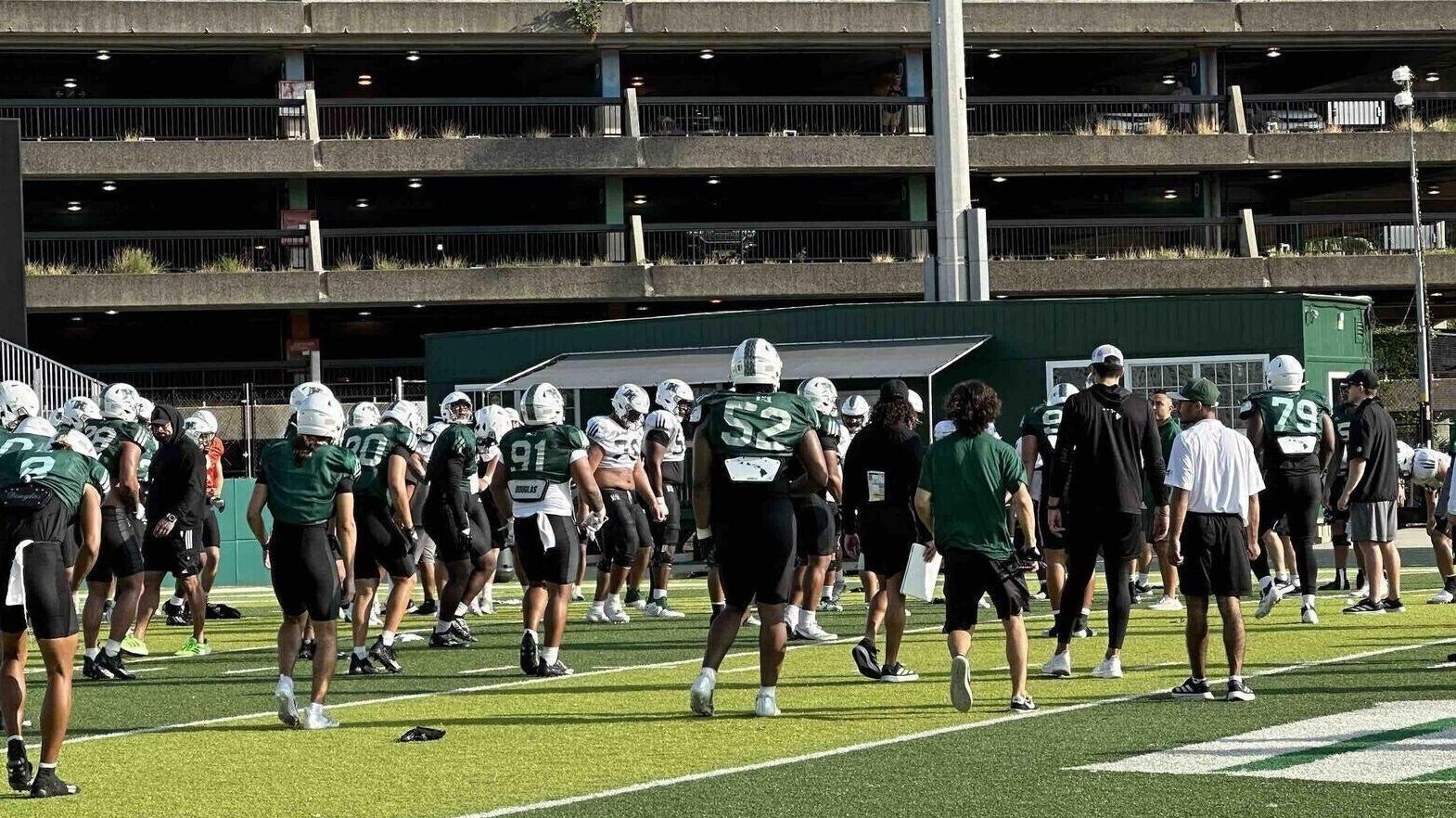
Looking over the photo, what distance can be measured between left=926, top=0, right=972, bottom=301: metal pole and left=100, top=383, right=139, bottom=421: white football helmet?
1904cm

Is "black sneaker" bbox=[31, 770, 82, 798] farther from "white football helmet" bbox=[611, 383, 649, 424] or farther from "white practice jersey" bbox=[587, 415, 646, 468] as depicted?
"white football helmet" bbox=[611, 383, 649, 424]

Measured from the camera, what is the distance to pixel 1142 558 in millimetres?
19000

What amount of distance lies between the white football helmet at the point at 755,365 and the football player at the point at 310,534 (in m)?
2.18

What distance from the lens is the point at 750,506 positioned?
36.0ft

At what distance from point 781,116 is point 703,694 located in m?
38.3

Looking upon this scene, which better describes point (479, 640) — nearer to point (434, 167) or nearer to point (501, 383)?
point (501, 383)

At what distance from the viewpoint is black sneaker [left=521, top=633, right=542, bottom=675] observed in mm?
13367

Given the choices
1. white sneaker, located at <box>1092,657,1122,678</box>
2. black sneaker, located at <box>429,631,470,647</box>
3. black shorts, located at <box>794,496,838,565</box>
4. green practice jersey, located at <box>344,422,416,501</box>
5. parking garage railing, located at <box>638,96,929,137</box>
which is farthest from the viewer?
parking garage railing, located at <box>638,96,929,137</box>

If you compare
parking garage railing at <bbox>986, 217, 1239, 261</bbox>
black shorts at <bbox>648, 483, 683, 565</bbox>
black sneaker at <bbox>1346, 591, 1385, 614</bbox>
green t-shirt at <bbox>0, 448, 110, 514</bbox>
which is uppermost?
parking garage railing at <bbox>986, 217, 1239, 261</bbox>

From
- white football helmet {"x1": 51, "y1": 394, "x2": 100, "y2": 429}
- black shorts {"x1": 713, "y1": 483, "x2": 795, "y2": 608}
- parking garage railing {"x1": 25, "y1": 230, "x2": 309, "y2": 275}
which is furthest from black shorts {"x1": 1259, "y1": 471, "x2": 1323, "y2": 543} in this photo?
parking garage railing {"x1": 25, "y1": 230, "x2": 309, "y2": 275}

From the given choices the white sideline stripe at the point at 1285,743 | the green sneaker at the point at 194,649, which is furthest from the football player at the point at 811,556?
the white sideline stripe at the point at 1285,743

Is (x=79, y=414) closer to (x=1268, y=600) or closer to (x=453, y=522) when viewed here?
(x=453, y=522)

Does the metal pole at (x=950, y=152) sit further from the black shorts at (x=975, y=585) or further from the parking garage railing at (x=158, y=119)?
the black shorts at (x=975, y=585)

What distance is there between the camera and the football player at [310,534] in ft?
36.1
